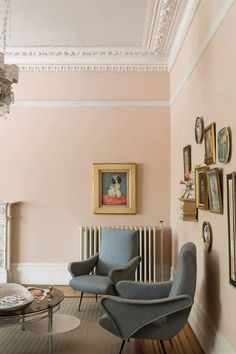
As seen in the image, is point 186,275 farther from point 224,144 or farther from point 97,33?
point 97,33

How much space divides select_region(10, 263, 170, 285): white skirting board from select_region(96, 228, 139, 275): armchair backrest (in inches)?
38.0

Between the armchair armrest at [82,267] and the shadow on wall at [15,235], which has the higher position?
the shadow on wall at [15,235]

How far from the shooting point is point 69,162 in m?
5.45

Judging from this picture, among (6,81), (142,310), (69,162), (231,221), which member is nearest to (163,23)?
(6,81)

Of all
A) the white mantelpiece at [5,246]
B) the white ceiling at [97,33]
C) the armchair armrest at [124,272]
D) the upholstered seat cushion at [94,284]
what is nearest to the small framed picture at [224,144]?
the white ceiling at [97,33]

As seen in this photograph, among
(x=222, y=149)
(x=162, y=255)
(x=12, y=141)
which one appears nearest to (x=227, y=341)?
(x=222, y=149)

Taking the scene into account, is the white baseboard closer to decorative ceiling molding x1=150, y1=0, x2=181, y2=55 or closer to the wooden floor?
the wooden floor

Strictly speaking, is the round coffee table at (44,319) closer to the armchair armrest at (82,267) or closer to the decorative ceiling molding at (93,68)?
the armchair armrest at (82,267)

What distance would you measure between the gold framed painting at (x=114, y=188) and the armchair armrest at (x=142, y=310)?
263cm

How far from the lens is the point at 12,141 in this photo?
215 inches

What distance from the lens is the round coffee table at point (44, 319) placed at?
9.45 feet

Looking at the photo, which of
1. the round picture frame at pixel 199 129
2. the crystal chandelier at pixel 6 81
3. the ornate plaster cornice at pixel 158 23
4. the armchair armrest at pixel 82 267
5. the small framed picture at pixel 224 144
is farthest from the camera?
the armchair armrest at pixel 82 267

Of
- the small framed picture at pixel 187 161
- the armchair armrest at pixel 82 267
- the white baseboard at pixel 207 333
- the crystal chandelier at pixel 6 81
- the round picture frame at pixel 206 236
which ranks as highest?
the crystal chandelier at pixel 6 81

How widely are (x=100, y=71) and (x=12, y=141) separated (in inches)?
68.0
